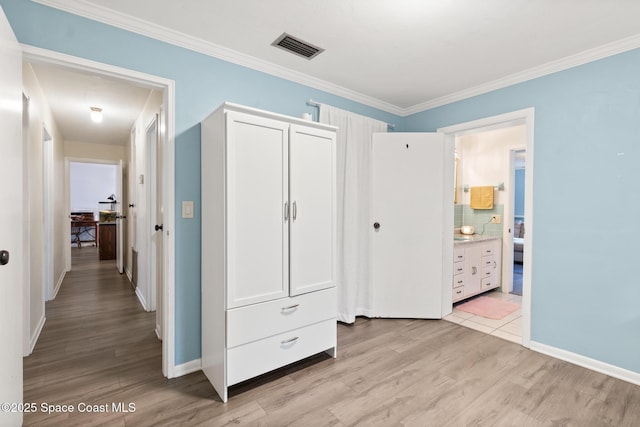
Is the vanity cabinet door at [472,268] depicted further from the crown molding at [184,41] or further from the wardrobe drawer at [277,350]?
the crown molding at [184,41]

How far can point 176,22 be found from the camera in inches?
81.8

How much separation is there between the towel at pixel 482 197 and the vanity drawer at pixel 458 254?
3.84 ft

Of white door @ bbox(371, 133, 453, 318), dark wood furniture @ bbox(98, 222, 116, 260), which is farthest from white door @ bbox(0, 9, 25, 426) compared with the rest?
dark wood furniture @ bbox(98, 222, 116, 260)

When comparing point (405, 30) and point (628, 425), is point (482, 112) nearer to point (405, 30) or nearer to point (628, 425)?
point (405, 30)

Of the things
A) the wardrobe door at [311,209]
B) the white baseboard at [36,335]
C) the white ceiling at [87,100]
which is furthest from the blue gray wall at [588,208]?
the white baseboard at [36,335]

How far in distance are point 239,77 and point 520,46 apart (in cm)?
222

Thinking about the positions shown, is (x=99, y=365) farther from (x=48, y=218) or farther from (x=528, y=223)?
(x=528, y=223)

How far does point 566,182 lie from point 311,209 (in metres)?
2.11

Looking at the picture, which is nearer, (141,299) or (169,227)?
(169,227)

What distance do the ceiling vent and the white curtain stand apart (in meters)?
0.65

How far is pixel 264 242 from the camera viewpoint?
6.83ft

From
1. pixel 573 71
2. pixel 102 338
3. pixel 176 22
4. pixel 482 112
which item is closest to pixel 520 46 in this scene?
pixel 573 71

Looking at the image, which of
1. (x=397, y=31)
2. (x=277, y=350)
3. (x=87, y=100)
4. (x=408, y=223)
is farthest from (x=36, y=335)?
(x=397, y=31)

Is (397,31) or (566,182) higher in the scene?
(397,31)
